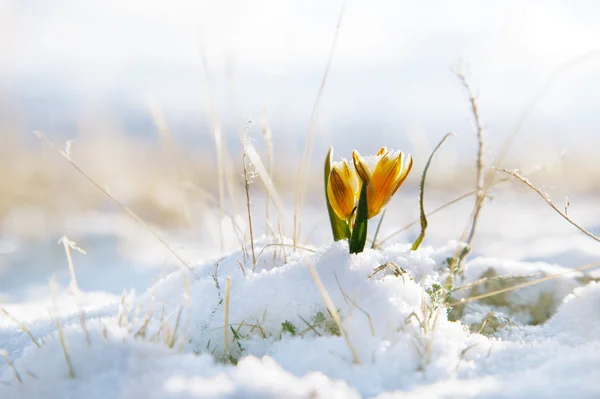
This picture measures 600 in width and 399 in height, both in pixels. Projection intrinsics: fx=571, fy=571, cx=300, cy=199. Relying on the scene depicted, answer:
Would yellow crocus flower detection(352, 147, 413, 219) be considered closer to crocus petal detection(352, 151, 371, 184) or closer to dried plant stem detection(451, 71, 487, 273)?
crocus petal detection(352, 151, 371, 184)

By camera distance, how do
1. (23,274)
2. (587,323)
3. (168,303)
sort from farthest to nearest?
(23,274)
(168,303)
(587,323)

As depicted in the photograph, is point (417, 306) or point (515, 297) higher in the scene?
point (417, 306)

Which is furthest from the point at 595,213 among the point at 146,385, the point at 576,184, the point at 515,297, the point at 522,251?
the point at 146,385

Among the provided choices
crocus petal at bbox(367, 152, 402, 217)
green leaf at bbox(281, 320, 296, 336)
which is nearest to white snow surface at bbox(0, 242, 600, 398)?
green leaf at bbox(281, 320, 296, 336)

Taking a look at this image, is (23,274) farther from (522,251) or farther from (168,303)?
(522,251)

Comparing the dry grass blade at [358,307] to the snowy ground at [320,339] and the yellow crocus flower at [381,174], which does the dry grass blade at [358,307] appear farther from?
the yellow crocus flower at [381,174]
